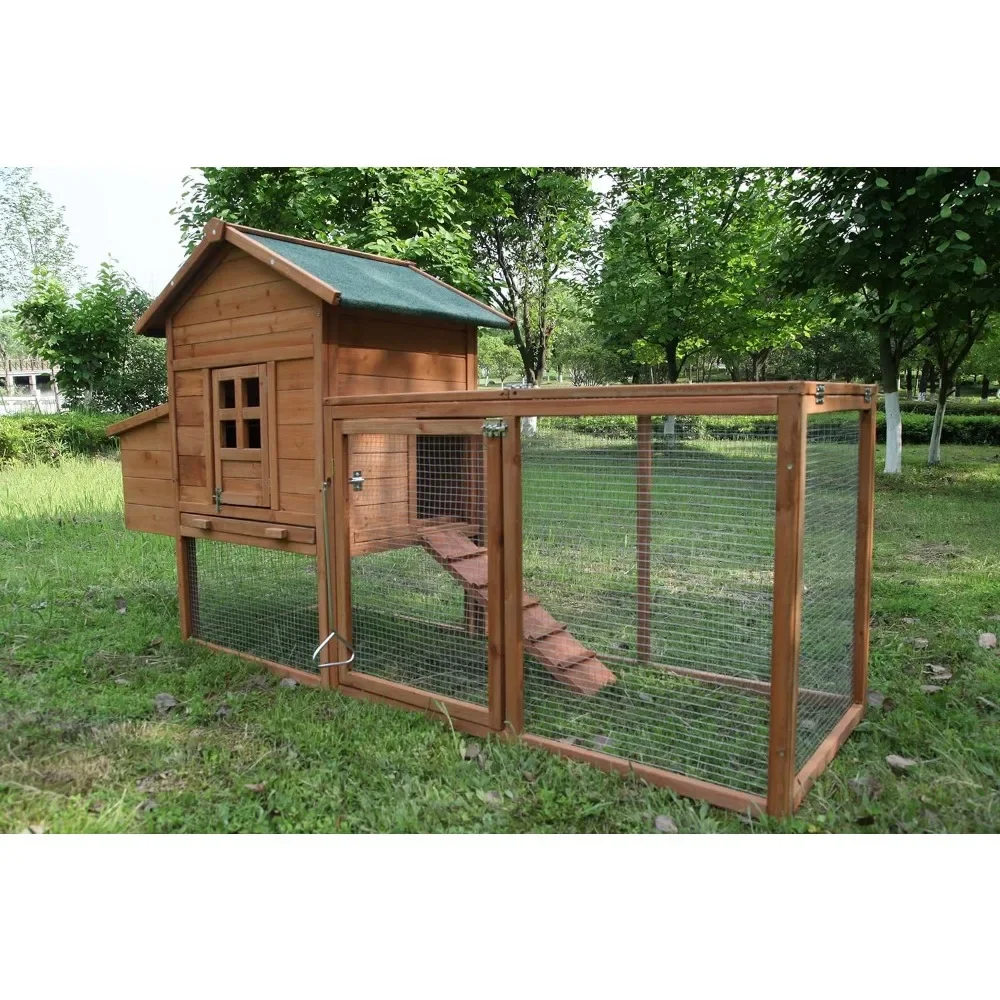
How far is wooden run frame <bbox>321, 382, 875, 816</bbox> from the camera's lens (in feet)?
9.52

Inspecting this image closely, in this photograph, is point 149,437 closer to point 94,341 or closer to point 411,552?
point 411,552

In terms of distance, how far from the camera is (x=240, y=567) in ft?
19.0

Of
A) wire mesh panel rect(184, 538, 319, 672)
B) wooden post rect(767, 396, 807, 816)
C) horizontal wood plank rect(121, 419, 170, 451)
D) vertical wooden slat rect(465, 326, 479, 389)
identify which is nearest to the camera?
wooden post rect(767, 396, 807, 816)

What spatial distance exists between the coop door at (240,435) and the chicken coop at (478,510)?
2cm

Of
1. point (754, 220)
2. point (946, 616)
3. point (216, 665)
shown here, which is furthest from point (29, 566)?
point (754, 220)

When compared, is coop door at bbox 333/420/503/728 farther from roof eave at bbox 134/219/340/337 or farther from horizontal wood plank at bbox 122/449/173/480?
horizontal wood plank at bbox 122/449/173/480

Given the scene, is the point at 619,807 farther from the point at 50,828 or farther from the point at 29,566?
the point at 29,566

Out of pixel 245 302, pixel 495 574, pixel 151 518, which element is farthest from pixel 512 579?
pixel 151 518

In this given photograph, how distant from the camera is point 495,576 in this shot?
3.69 metres

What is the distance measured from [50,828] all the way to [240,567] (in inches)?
113

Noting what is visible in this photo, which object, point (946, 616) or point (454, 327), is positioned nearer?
point (454, 327)

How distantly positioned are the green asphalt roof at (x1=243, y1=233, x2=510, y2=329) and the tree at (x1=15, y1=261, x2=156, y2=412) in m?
14.6

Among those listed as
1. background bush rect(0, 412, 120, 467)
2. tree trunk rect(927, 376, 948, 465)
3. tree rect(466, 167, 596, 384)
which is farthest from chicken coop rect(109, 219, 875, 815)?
tree rect(466, 167, 596, 384)

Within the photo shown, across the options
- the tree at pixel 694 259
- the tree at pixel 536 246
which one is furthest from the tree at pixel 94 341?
the tree at pixel 694 259
